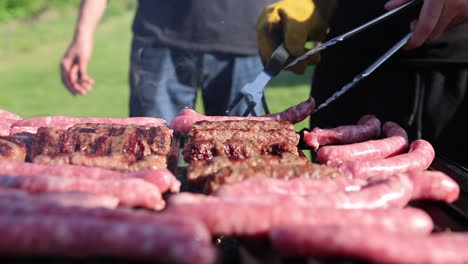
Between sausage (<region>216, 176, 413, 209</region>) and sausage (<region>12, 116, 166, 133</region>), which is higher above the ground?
sausage (<region>216, 176, 413, 209</region>)

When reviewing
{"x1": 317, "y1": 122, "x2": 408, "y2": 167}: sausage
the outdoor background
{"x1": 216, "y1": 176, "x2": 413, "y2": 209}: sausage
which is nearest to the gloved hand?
{"x1": 317, "y1": 122, "x2": 408, "y2": 167}: sausage

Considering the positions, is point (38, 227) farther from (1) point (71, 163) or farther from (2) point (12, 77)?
(2) point (12, 77)

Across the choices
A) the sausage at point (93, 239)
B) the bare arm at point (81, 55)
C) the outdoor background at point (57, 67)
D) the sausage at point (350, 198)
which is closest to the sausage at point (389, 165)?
the sausage at point (350, 198)

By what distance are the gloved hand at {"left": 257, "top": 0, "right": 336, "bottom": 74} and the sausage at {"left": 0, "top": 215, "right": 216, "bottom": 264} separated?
9.63 feet

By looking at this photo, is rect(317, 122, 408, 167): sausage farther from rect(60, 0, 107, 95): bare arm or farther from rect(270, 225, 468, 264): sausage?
rect(60, 0, 107, 95): bare arm

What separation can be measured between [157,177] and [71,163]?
2.32 ft

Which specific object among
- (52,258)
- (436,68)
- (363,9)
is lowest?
(52,258)

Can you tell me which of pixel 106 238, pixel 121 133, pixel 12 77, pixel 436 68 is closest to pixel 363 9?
pixel 436 68

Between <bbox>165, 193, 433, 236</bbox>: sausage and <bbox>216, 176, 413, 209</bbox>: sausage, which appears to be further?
<bbox>216, 176, 413, 209</bbox>: sausage

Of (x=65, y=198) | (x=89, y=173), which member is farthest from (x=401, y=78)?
(x=65, y=198)

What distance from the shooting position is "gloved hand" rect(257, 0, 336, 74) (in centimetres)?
480

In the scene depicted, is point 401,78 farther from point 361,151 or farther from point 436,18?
point 361,151

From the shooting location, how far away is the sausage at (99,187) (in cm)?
284

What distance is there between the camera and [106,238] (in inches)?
86.9
